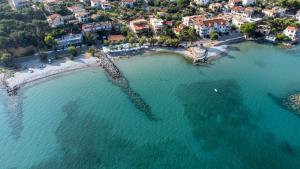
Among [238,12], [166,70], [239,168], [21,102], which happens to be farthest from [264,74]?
[21,102]

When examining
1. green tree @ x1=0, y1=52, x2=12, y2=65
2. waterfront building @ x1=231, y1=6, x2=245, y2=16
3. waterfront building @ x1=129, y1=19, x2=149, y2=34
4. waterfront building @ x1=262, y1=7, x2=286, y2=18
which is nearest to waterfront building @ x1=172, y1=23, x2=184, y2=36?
waterfront building @ x1=129, y1=19, x2=149, y2=34

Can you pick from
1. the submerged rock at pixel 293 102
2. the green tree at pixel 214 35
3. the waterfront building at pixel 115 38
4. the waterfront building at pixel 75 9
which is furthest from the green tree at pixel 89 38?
the submerged rock at pixel 293 102

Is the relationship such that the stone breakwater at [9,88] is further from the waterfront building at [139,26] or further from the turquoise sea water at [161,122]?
the waterfront building at [139,26]

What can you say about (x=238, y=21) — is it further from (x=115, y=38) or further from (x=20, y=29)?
(x=20, y=29)

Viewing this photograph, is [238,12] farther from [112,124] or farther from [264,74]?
[112,124]

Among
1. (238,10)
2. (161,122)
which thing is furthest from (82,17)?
(238,10)

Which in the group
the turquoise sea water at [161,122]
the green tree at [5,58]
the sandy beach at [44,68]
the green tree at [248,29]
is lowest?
the turquoise sea water at [161,122]
